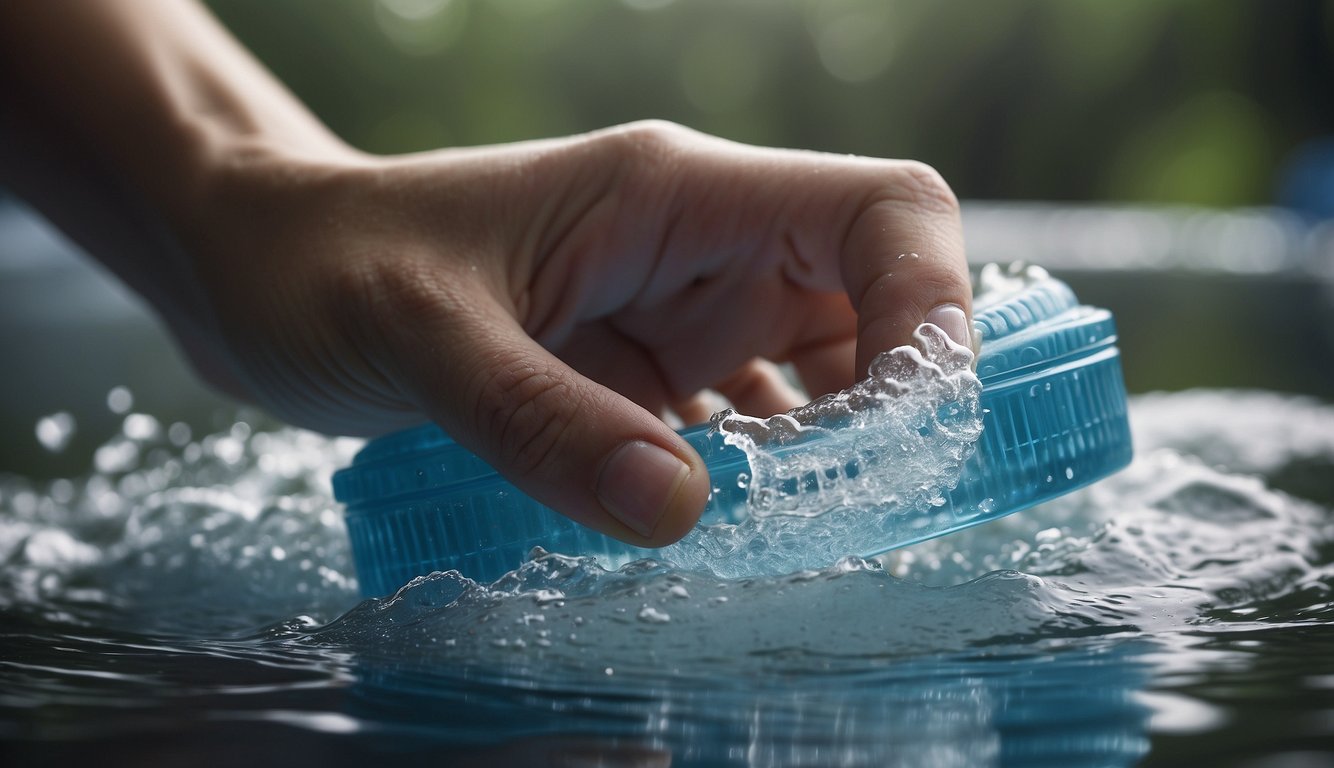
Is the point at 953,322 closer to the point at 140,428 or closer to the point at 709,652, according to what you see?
the point at 709,652

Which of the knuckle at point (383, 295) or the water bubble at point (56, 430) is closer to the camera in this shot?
the knuckle at point (383, 295)

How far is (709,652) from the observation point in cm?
61

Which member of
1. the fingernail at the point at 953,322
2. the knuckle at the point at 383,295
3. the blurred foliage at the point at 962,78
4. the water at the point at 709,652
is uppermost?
the blurred foliage at the point at 962,78

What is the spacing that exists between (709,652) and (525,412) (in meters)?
0.18

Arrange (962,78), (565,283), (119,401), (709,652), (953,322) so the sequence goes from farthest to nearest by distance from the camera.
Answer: (962,78) → (119,401) → (565,283) → (953,322) → (709,652)

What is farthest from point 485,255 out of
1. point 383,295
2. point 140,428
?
point 140,428

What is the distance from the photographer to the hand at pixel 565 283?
0.68 m

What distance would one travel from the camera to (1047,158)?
734 cm

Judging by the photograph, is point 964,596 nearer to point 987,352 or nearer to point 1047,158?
point 987,352

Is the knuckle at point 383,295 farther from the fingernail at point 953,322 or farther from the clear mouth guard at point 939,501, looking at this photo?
the fingernail at point 953,322

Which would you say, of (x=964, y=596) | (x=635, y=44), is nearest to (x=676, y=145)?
(x=964, y=596)

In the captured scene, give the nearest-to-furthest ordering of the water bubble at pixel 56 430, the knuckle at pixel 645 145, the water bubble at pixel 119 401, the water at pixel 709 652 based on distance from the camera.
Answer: the water at pixel 709 652 < the knuckle at pixel 645 145 < the water bubble at pixel 56 430 < the water bubble at pixel 119 401

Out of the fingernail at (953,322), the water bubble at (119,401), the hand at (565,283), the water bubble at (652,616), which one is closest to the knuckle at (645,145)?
the hand at (565,283)

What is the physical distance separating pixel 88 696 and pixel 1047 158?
7441 millimetres
